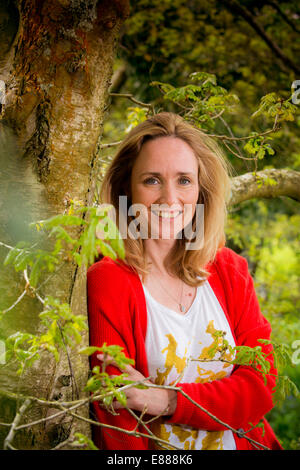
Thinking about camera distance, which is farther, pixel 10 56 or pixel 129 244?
pixel 129 244

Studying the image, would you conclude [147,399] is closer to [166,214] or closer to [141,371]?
[141,371]

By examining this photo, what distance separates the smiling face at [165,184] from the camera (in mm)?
1876

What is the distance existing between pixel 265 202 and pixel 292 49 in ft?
5.70

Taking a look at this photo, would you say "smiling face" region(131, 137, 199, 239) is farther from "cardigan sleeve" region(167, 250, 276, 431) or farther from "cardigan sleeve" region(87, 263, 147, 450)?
"cardigan sleeve" region(167, 250, 276, 431)

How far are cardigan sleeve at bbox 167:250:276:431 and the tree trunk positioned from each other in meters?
0.46

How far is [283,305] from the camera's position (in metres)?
4.58

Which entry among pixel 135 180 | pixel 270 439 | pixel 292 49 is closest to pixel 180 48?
pixel 292 49

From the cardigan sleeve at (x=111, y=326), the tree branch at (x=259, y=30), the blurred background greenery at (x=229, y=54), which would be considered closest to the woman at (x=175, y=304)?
the cardigan sleeve at (x=111, y=326)

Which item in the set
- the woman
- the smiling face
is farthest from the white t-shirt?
the smiling face

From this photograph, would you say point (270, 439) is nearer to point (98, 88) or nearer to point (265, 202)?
Answer: point (98, 88)

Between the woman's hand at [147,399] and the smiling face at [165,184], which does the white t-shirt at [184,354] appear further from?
the smiling face at [165,184]

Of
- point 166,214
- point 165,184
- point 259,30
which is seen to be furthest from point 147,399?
point 259,30

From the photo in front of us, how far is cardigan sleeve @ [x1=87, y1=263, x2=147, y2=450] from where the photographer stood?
1.65m

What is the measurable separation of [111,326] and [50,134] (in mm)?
823
